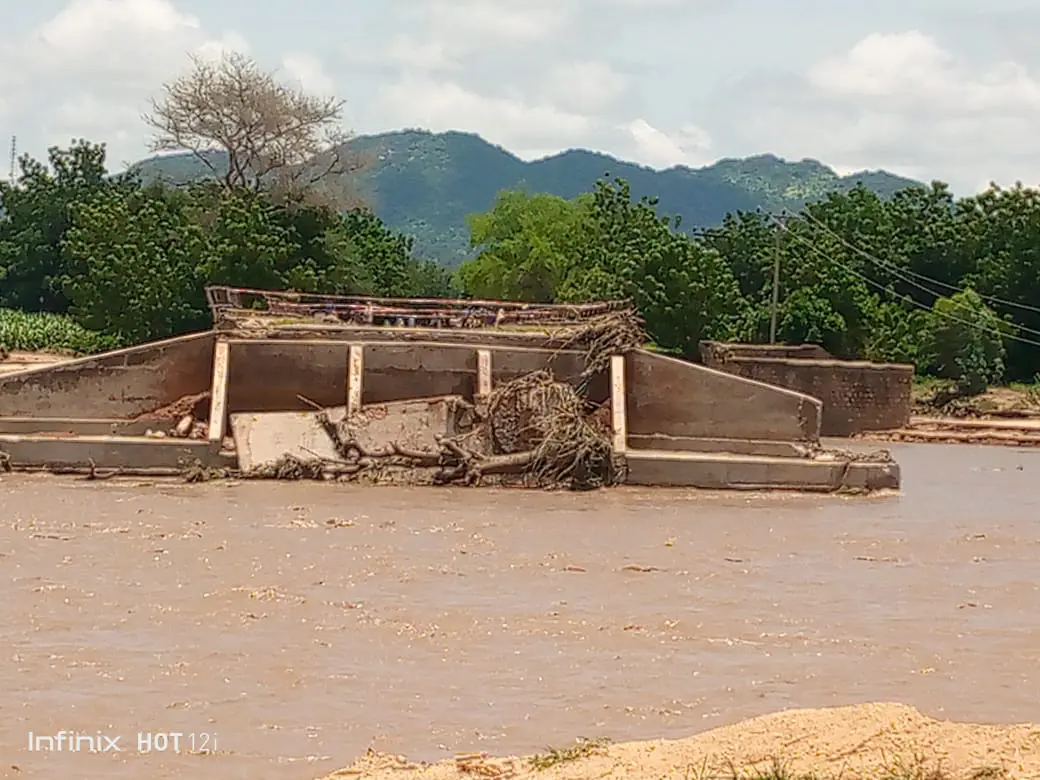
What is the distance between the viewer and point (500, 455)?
20359 millimetres

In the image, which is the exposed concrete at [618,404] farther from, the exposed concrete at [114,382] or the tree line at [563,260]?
the tree line at [563,260]

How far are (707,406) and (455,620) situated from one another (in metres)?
11.3

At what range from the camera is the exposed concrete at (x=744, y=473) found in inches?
785

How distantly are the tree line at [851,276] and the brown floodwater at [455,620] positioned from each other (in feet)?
68.9

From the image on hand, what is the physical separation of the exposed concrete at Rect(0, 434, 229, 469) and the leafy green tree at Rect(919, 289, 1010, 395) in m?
25.4

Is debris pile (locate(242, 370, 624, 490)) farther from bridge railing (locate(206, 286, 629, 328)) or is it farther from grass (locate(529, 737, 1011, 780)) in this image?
grass (locate(529, 737, 1011, 780))

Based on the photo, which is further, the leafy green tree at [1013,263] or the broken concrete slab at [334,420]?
the leafy green tree at [1013,263]

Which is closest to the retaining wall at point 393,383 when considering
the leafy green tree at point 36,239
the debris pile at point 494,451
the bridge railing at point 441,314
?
the debris pile at point 494,451

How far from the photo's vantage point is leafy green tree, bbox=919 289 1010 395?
132ft

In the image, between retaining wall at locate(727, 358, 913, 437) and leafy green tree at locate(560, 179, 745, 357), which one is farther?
leafy green tree at locate(560, 179, 745, 357)

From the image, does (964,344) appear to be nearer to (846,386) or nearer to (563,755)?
(846,386)

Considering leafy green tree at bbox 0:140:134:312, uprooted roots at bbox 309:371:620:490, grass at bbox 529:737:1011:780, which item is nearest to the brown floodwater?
uprooted roots at bbox 309:371:620:490

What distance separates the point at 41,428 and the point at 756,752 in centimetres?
1631

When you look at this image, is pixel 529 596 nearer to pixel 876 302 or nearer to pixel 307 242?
pixel 307 242
